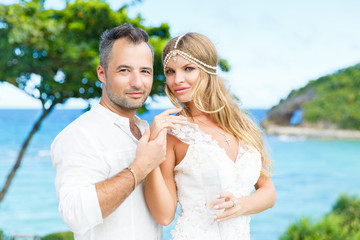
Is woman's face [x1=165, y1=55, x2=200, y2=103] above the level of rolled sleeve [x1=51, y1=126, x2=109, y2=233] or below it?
above

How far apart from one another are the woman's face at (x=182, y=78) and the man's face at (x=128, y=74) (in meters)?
0.22

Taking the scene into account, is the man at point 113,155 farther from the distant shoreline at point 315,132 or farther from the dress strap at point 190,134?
the distant shoreline at point 315,132

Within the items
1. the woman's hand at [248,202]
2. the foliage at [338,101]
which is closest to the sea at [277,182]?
the foliage at [338,101]

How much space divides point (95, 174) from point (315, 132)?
155ft

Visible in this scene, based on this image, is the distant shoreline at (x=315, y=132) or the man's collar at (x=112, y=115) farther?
the distant shoreline at (x=315, y=132)

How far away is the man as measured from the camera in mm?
1791

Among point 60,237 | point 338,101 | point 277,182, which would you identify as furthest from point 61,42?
point 338,101

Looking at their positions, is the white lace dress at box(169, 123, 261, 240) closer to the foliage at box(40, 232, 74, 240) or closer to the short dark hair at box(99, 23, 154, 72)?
the short dark hair at box(99, 23, 154, 72)

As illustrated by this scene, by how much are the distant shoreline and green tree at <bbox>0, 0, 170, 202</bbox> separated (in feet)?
137

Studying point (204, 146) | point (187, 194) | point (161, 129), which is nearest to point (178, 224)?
point (187, 194)

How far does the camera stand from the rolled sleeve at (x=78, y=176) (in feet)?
5.75

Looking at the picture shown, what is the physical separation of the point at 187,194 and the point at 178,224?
0.21 m

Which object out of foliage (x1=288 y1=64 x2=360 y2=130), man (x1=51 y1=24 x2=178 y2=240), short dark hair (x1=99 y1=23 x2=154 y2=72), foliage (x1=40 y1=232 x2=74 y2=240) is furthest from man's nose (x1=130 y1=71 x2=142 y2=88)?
foliage (x1=288 y1=64 x2=360 y2=130)

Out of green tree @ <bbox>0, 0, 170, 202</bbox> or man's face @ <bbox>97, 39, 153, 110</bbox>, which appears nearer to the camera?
man's face @ <bbox>97, 39, 153, 110</bbox>
